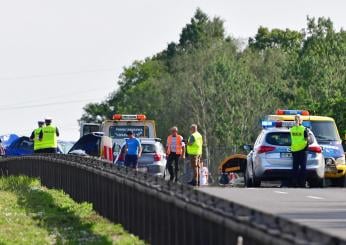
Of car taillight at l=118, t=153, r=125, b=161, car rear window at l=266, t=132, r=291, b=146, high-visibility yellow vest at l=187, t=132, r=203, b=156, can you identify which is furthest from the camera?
car taillight at l=118, t=153, r=125, b=161

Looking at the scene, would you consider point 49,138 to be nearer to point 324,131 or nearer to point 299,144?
point 324,131

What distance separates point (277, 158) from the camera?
3700 cm

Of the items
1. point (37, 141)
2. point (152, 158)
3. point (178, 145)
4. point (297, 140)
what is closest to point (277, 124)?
point (297, 140)

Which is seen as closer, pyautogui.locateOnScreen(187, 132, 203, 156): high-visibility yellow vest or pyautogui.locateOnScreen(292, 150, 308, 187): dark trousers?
pyautogui.locateOnScreen(292, 150, 308, 187): dark trousers

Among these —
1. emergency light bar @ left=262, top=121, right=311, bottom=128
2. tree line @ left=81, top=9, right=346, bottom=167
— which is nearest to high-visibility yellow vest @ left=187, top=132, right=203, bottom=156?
emergency light bar @ left=262, top=121, right=311, bottom=128

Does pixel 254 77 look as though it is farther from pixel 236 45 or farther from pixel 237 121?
pixel 236 45

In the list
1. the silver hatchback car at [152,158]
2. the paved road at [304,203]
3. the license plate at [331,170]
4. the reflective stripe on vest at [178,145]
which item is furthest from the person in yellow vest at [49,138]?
the paved road at [304,203]

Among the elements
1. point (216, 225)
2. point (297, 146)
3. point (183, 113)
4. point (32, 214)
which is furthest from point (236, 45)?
point (216, 225)

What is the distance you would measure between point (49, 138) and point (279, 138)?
8.93m

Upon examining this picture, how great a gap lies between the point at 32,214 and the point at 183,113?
116 metres

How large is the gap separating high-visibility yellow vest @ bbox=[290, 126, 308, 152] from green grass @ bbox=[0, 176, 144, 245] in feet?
18.5

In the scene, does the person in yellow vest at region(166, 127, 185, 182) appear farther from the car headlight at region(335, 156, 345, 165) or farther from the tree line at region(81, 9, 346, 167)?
the tree line at region(81, 9, 346, 167)

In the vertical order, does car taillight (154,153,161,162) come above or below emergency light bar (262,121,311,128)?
below

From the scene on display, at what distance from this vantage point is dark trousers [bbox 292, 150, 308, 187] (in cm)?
3619
